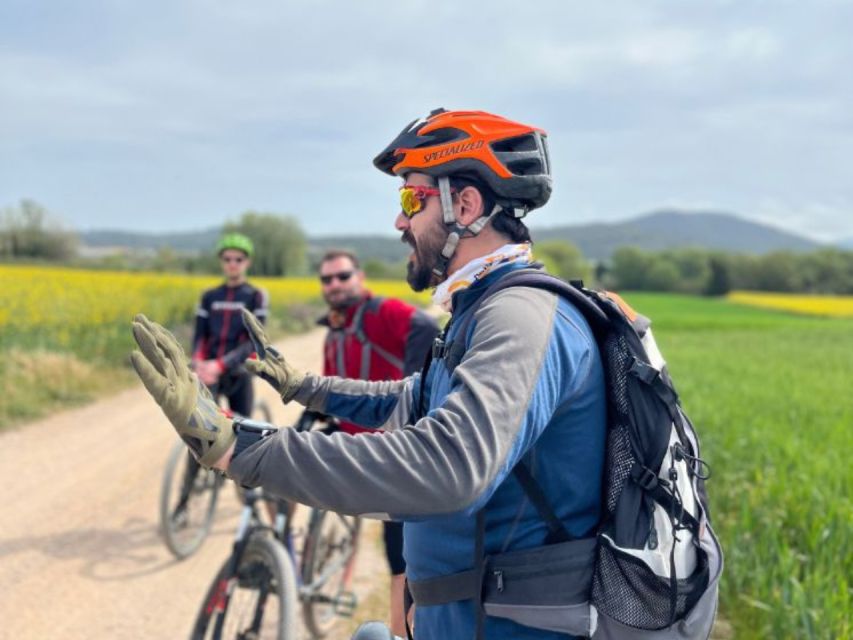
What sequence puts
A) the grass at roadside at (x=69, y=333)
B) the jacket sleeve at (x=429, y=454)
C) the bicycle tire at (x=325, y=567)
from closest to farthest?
the jacket sleeve at (x=429, y=454), the bicycle tire at (x=325, y=567), the grass at roadside at (x=69, y=333)

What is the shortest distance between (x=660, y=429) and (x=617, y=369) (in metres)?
0.16

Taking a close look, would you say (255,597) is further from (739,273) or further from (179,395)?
(739,273)

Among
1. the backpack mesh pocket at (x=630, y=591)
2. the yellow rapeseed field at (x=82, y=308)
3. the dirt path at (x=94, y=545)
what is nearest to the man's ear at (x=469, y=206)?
the backpack mesh pocket at (x=630, y=591)

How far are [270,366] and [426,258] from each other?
0.68m

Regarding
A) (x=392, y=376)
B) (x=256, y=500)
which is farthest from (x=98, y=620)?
(x=392, y=376)

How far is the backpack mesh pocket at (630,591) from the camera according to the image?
65.2 inches

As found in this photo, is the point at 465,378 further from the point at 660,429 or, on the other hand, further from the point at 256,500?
the point at 256,500

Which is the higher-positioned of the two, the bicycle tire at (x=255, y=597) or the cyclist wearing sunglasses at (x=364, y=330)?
the cyclist wearing sunglasses at (x=364, y=330)

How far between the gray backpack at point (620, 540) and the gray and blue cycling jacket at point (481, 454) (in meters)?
0.03

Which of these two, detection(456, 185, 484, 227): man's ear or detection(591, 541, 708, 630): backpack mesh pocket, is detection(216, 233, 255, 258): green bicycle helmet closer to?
detection(456, 185, 484, 227): man's ear

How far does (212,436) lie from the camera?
143cm

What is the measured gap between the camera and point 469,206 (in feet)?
6.36

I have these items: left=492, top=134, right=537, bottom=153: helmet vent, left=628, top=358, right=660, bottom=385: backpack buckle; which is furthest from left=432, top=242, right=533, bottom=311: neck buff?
left=628, top=358, right=660, bottom=385: backpack buckle

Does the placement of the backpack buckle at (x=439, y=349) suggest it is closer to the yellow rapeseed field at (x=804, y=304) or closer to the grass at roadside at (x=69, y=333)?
the grass at roadside at (x=69, y=333)
